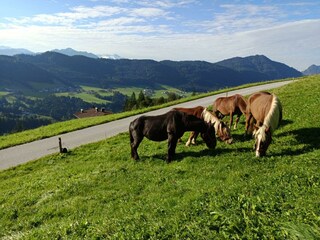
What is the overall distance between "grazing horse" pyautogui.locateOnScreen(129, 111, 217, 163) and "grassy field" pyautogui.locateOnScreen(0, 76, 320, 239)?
920 millimetres

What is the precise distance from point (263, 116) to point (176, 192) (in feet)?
27.5

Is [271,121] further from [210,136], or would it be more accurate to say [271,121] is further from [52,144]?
[52,144]

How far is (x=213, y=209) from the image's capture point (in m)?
9.18

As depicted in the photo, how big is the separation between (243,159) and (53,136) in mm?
24915

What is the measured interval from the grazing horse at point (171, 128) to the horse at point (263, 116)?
2.82 metres

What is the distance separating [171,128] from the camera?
60.2 feet

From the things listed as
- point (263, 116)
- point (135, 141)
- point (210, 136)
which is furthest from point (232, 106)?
point (135, 141)

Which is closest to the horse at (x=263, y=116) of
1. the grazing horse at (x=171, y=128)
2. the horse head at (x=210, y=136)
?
the horse head at (x=210, y=136)

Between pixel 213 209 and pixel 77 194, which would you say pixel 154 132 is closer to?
pixel 77 194

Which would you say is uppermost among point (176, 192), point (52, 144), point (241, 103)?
point (241, 103)

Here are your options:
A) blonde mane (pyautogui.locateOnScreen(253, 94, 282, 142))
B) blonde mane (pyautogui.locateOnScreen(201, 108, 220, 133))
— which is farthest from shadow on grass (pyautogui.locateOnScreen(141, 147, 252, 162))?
blonde mane (pyautogui.locateOnScreen(253, 94, 282, 142))

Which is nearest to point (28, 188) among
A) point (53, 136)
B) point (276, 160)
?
point (276, 160)

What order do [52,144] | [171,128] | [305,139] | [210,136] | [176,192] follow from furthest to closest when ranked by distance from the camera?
[52,144] < [210,136] < [305,139] < [171,128] < [176,192]

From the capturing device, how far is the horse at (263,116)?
52.7ft
